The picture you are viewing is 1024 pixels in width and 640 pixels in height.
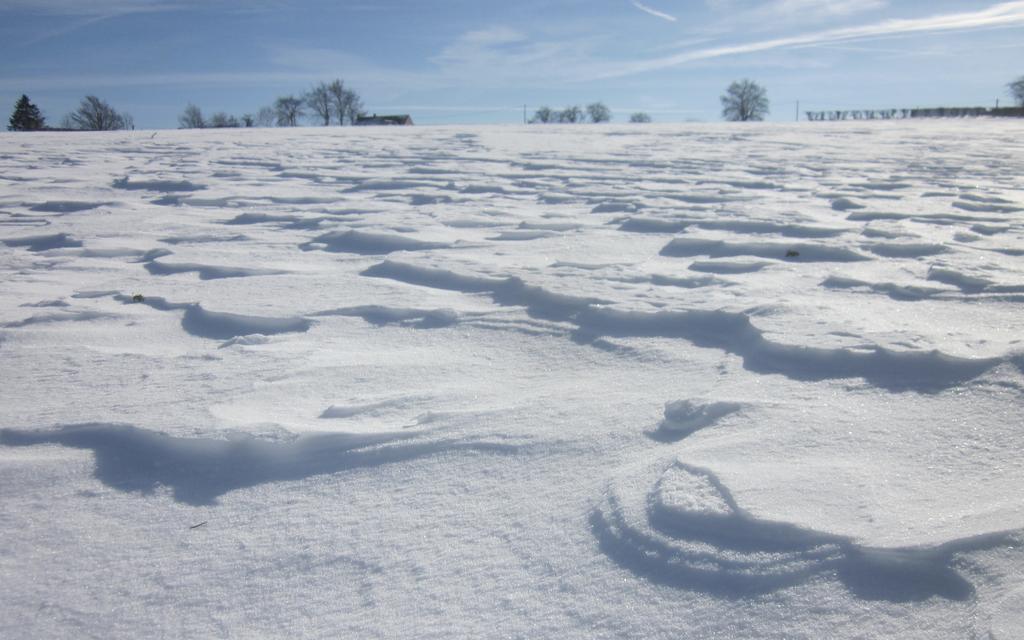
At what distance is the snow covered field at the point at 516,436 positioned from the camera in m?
1.03

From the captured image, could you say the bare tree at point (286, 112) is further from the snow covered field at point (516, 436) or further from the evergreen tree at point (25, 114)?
the snow covered field at point (516, 436)

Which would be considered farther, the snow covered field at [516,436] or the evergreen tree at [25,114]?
the evergreen tree at [25,114]

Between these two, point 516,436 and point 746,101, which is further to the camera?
point 746,101

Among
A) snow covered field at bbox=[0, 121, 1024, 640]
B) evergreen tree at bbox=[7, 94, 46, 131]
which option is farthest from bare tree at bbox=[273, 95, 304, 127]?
snow covered field at bbox=[0, 121, 1024, 640]

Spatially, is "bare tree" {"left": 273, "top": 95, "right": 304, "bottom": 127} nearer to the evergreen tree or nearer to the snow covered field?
the evergreen tree

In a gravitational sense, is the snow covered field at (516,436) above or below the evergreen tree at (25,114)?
below

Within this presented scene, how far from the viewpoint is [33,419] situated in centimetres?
158

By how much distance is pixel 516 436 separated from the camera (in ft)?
4.86

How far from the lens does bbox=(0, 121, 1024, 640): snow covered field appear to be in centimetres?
103

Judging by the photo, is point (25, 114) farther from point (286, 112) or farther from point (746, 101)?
point (746, 101)

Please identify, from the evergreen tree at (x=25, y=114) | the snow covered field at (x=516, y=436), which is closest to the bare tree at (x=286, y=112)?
the evergreen tree at (x=25, y=114)

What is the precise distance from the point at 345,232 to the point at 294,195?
1613 millimetres

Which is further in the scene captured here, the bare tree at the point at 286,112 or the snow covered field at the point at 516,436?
the bare tree at the point at 286,112

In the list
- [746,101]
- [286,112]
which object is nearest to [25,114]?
[286,112]
